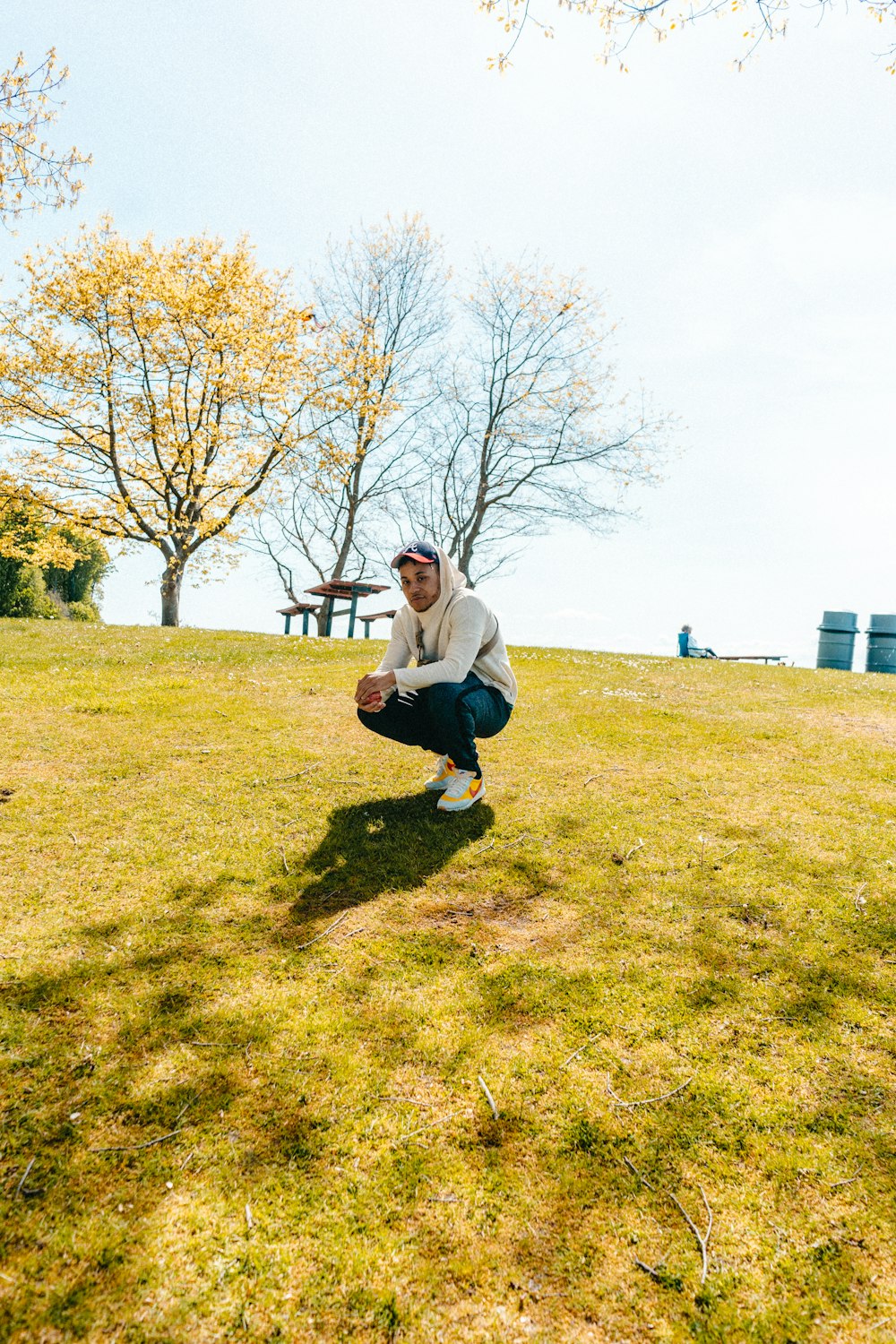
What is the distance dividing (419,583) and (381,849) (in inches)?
67.7

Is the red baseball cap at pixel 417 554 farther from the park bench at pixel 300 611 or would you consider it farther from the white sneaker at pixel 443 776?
the park bench at pixel 300 611

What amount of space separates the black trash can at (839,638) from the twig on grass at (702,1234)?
73.2ft

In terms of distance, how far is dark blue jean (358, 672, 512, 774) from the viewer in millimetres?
4738

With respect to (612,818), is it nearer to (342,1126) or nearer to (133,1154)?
(342,1126)

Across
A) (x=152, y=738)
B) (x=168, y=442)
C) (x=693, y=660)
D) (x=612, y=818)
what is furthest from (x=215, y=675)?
(x=168, y=442)

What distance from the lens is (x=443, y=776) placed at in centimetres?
548

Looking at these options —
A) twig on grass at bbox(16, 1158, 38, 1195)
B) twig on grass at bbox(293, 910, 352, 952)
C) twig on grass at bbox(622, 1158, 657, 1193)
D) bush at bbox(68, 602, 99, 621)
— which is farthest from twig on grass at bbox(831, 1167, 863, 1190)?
bush at bbox(68, 602, 99, 621)

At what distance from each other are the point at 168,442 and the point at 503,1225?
24.1 meters

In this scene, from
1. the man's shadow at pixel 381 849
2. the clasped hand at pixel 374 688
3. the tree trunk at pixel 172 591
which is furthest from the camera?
the tree trunk at pixel 172 591

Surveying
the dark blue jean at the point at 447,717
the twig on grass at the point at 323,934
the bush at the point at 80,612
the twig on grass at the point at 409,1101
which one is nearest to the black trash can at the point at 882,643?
the dark blue jean at the point at 447,717

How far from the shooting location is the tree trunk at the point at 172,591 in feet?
78.2

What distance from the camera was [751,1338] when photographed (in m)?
1.87

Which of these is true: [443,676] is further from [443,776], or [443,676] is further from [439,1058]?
[439,1058]

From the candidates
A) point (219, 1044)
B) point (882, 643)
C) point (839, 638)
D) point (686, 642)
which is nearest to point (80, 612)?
point (686, 642)
